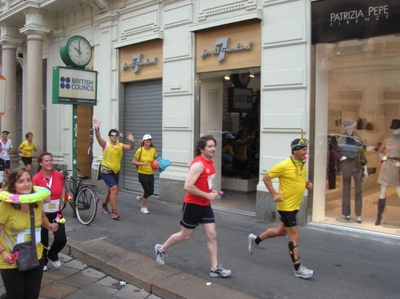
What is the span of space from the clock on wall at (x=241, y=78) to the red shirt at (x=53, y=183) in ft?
16.1

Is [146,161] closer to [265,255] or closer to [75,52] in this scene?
[75,52]

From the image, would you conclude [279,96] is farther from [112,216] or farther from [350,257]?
[112,216]

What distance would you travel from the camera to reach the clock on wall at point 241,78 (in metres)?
9.23

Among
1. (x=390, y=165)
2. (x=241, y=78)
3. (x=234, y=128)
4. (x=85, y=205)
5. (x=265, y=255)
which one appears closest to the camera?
(x=265, y=255)

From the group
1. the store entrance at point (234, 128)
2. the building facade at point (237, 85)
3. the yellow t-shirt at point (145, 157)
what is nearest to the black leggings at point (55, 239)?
the yellow t-shirt at point (145, 157)

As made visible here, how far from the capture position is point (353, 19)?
686cm

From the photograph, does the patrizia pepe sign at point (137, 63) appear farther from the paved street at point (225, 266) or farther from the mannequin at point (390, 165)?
the mannequin at point (390, 165)

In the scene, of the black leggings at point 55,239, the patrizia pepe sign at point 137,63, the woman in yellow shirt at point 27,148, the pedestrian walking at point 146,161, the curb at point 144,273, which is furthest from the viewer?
the woman in yellow shirt at point 27,148

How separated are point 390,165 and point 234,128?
486cm

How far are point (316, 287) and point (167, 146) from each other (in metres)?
5.99

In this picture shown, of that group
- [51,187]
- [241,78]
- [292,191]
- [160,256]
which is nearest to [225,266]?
[160,256]

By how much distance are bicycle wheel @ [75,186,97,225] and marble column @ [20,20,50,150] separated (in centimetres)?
679

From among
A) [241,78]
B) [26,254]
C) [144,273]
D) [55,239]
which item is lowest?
[144,273]

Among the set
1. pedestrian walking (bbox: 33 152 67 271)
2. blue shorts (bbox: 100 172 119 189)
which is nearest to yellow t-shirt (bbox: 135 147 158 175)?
blue shorts (bbox: 100 172 119 189)
